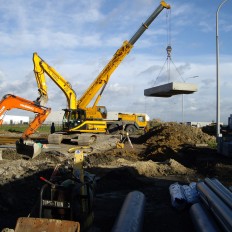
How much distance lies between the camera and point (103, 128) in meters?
28.3

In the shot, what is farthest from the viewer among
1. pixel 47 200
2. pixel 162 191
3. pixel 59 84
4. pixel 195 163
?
pixel 59 84

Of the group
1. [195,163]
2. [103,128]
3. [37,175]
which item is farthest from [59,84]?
[37,175]

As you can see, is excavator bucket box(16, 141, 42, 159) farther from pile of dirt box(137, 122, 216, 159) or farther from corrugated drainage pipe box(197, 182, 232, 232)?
corrugated drainage pipe box(197, 182, 232, 232)

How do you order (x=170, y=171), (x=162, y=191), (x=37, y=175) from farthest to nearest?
(x=170, y=171), (x=37, y=175), (x=162, y=191)

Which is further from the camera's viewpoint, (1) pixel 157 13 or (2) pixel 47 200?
(1) pixel 157 13

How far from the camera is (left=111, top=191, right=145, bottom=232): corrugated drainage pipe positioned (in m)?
6.94

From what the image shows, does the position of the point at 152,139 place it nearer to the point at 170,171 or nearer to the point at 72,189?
the point at 170,171

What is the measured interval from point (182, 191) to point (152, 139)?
20.1m

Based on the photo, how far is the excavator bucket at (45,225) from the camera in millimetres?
5988

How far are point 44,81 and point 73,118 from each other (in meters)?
3.36

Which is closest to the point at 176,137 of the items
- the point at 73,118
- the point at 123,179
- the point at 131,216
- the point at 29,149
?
the point at 73,118

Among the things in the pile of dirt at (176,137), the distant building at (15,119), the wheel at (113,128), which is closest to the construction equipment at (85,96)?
the wheel at (113,128)

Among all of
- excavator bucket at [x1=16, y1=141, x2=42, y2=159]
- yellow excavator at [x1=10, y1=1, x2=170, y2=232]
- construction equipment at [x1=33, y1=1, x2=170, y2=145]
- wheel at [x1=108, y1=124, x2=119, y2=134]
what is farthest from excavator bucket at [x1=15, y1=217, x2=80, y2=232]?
wheel at [x1=108, y1=124, x2=119, y2=134]

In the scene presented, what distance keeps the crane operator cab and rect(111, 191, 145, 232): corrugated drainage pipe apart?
1837 centimetres
